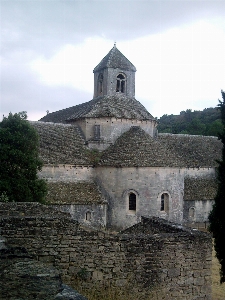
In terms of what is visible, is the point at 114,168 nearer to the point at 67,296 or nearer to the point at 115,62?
the point at 115,62

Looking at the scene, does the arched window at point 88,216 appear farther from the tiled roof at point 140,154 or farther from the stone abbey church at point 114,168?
the tiled roof at point 140,154

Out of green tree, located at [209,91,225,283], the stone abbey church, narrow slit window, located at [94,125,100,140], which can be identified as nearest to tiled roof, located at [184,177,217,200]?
the stone abbey church

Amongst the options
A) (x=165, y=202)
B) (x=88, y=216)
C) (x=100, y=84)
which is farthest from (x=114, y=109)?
(x=88, y=216)

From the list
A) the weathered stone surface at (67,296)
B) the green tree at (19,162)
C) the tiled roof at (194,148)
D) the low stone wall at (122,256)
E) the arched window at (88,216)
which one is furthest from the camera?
the tiled roof at (194,148)

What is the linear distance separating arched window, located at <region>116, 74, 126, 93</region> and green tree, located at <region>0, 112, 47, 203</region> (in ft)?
40.0

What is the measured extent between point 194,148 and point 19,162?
62.6 feet

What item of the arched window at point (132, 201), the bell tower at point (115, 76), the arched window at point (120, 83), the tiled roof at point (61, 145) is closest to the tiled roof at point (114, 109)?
the bell tower at point (115, 76)

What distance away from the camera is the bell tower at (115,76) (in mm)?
31344

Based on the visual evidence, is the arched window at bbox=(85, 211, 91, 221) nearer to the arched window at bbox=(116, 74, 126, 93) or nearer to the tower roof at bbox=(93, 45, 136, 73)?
the arched window at bbox=(116, 74, 126, 93)

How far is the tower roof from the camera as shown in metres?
31.6

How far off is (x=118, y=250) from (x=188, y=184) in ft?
83.0

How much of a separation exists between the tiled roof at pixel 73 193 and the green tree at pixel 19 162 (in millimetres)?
Answer: 2617

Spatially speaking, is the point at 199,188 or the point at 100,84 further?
the point at 100,84

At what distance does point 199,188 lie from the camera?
103 feet
